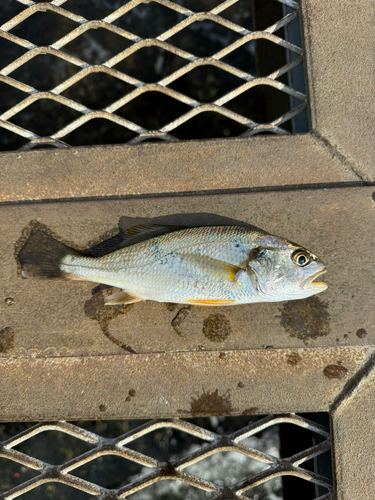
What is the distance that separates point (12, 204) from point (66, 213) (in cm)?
53

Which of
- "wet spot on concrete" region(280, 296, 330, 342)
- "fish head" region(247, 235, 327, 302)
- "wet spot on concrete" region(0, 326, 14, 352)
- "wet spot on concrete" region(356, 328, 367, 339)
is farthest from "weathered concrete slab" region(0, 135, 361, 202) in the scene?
"wet spot on concrete" region(356, 328, 367, 339)

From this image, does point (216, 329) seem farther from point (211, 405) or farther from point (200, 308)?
point (211, 405)

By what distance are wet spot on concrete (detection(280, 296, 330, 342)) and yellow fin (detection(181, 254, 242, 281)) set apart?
0.67 m

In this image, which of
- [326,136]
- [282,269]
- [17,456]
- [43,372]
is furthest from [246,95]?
[17,456]

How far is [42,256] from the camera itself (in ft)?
9.12

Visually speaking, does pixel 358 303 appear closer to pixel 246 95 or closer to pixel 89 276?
pixel 89 276

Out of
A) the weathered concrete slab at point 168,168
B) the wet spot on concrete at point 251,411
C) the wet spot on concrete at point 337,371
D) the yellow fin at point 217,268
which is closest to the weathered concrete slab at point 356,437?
the wet spot on concrete at point 337,371

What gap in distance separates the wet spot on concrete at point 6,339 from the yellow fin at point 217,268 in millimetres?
1739

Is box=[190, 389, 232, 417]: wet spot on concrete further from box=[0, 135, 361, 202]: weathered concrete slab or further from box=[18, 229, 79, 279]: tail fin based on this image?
box=[0, 135, 361, 202]: weathered concrete slab

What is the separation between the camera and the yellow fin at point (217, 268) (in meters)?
2.51

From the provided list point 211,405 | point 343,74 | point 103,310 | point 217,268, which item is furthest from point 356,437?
point 343,74

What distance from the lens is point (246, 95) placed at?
13.7 feet

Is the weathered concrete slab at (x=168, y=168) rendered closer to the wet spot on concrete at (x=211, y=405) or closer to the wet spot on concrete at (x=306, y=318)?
the wet spot on concrete at (x=306, y=318)

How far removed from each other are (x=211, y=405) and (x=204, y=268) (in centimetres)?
127
